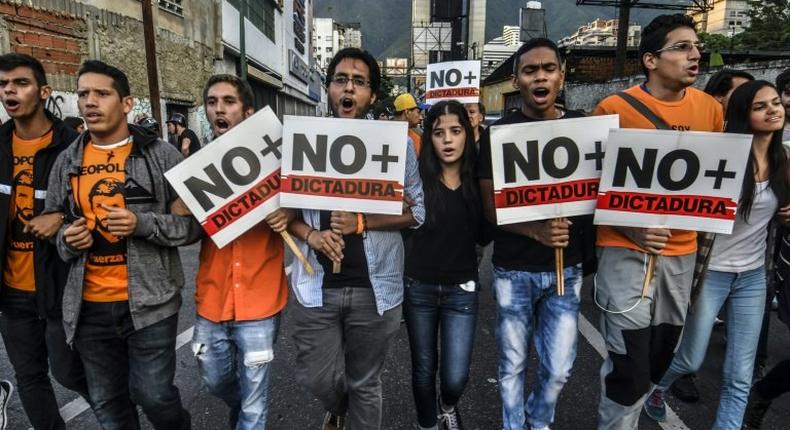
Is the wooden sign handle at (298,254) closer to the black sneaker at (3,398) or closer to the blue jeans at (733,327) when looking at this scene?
the black sneaker at (3,398)

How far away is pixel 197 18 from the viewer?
64.4ft

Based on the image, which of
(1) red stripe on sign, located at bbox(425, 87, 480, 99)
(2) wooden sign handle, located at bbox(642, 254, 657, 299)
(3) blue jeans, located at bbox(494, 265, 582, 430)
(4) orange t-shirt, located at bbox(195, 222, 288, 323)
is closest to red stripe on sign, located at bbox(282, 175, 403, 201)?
(4) orange t-shirt, located at bbox(195, 222, 288, 323)

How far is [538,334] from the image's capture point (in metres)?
2.93

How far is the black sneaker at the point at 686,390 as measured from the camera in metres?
3.55

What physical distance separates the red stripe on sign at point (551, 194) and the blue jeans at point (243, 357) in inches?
54.7

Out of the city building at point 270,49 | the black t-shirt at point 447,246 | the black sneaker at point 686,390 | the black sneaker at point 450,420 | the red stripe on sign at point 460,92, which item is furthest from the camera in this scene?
the city building at point 270,49

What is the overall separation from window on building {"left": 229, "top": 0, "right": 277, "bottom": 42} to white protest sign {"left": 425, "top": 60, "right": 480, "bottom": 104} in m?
17.9

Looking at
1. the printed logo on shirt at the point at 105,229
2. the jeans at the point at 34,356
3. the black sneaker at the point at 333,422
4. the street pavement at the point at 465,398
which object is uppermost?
the printed logo on shirt at the point at 105,229

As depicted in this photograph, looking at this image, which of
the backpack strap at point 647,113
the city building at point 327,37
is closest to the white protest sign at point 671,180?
the backpack strap at point 647,113

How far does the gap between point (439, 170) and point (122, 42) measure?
48.7ft

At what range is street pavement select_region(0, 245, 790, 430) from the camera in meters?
3.28

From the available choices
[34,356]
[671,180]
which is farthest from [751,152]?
[34,356]

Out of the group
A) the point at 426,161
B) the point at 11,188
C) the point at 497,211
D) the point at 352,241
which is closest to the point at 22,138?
the point at 11,188

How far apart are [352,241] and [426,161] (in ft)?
2.27
